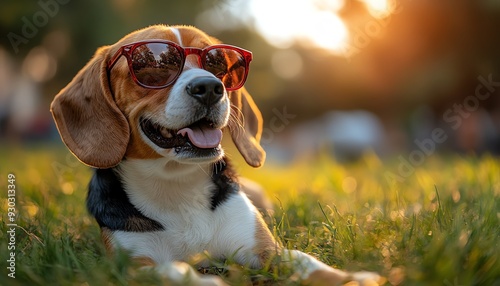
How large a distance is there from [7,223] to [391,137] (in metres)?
24.8

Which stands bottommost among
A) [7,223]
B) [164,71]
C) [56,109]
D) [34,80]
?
[34,80]

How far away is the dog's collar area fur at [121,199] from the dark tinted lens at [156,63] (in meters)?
0.58

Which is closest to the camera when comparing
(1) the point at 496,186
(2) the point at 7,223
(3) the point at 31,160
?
(2) the point at 7,223

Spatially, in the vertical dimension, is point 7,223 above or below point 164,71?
below

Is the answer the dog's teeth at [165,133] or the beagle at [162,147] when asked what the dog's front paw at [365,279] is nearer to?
the beagle at [162,147]

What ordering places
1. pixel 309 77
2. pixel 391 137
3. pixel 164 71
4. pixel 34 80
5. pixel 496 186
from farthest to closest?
pixel 309 77
pixel 391 137
pixel 34 80
pixel 496 186
pixel 164 71

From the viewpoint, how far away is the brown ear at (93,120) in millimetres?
A: 3264

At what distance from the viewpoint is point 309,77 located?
37.6 meters

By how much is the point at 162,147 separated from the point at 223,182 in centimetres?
45

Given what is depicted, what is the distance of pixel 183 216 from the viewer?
323 cm

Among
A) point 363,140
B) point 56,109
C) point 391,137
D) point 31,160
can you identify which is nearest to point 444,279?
point 56,109

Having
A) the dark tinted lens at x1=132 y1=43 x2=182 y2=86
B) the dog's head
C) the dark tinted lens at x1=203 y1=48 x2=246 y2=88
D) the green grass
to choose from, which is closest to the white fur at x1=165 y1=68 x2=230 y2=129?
the dog's head

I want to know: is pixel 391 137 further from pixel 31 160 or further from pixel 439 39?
pixel 31 160

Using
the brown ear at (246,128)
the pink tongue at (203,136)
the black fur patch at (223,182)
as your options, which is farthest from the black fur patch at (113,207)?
the brown ear at (246,128)
